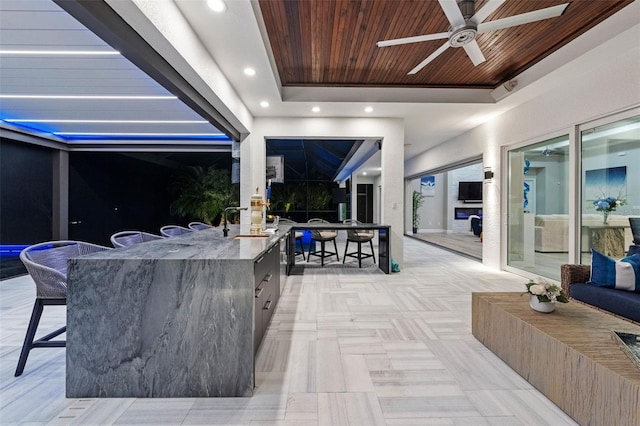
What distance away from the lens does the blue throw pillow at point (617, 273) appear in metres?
2.42

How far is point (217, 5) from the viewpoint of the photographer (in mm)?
2369

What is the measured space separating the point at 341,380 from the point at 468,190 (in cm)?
1213

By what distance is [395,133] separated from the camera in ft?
17.7

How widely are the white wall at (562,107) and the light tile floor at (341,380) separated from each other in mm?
2768

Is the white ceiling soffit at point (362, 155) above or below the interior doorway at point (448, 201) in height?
above

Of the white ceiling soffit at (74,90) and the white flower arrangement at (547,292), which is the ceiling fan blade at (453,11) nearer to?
the white flower arrangement at (547,292)

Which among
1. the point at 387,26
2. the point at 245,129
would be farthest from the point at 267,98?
the point at 387,26

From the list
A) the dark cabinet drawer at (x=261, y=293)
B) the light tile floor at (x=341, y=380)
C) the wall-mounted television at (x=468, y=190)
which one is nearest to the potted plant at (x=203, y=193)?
the light tile floor at (x=341, y=380)

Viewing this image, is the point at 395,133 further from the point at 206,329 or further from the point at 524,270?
the point at 206,329

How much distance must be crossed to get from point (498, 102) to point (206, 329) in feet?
17.2

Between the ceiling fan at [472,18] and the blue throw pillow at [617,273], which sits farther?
the blue throw pillow at [617,273]

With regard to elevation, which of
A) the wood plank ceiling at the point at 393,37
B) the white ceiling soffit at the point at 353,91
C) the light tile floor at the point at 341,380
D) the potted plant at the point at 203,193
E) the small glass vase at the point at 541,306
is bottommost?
the light tile floor at the point at 341,380

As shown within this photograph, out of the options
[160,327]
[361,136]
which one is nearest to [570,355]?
[160,327]

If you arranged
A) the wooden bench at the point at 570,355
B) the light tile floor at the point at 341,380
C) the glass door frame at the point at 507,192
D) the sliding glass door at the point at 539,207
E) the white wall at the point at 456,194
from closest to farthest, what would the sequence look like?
the wooden bench at the point at 570,355
the light tile floor at the point at 341,380
the glass door frame at the point at 507,192
the sliding glass door at the point at 539,207
the white wall at the point at 456,194
